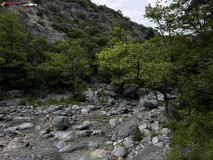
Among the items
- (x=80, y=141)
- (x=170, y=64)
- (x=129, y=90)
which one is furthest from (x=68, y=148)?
(x=129, y=90)

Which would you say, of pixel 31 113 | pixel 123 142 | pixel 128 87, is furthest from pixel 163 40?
pixel 31 113

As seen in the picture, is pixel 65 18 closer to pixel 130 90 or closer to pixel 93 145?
pixel 130 90

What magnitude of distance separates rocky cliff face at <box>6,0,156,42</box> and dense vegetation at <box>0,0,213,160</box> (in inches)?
581

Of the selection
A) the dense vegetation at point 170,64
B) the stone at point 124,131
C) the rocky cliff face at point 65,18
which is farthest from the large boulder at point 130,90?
the rocky cliff face at point 65,18

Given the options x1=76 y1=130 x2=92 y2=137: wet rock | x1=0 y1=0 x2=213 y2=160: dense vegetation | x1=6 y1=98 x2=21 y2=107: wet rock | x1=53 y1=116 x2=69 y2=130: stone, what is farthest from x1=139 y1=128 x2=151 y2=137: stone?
x1=6 y1=98 x2=21 y2=107: wet rock

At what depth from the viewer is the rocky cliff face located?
36.7 meters

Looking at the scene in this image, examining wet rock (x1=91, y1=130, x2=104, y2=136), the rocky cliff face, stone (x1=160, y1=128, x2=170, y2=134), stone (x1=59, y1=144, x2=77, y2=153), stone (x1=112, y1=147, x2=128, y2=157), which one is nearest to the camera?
stone (x1=112, y1=147, x2=128, y2=157)

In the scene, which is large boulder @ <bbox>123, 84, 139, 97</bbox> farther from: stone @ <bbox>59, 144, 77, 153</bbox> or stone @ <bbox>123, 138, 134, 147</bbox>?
stone @ <bbox>59, 144, 77, 153</bbox>

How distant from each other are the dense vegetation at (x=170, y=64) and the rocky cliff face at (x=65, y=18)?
48.4 ft

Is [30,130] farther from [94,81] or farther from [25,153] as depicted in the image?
[94,81]

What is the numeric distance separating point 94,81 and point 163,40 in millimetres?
18031

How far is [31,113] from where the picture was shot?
11531mm

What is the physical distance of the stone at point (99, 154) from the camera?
5.21m

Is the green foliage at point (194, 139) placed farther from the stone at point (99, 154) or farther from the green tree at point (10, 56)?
the green tree at point (10, 56)
